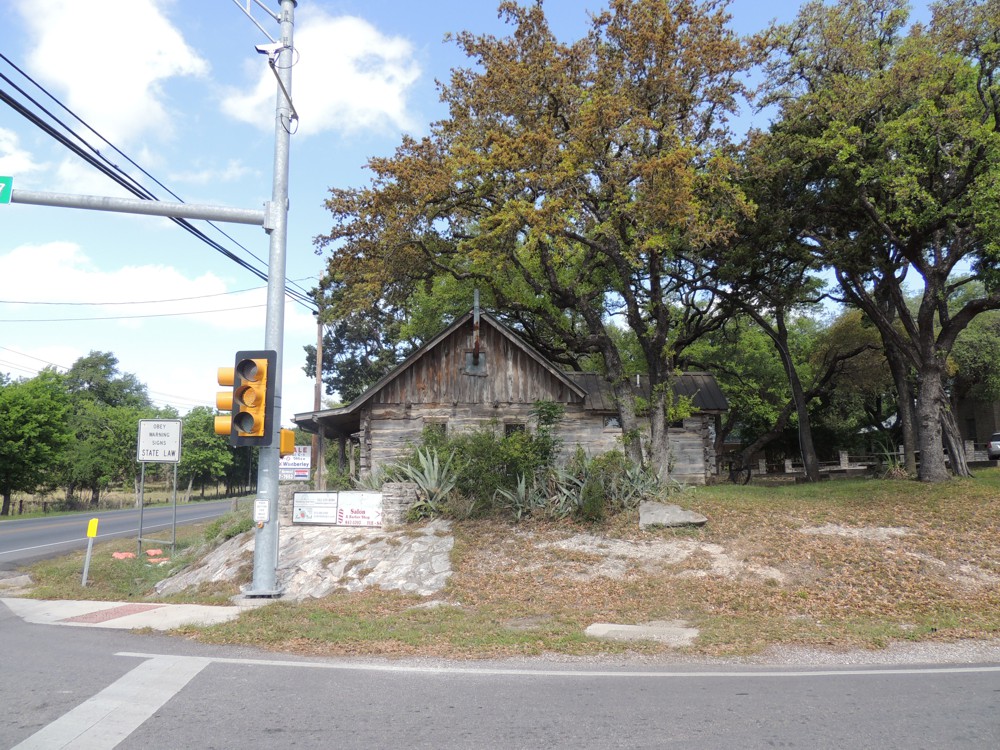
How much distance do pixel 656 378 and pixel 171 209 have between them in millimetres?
13851

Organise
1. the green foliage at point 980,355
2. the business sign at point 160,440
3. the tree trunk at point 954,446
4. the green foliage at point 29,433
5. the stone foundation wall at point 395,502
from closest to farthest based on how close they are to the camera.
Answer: the stone foundation wall at point 395,502 < the business sign at point 160,440 < the tree trunk at point 954,446 < the green foliage at point 980,355 < the green foliage at point 29,433

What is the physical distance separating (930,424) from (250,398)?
699 inches

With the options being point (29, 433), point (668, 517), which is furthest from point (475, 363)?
point (29, 433)

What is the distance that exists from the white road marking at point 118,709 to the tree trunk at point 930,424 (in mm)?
18751

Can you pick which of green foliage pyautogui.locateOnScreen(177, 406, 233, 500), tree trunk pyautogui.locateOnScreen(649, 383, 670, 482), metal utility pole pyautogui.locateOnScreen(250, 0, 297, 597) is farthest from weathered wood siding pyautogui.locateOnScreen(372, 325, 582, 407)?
green foliage pyautogui.locateOnScreen(177, 406, 233, 500)

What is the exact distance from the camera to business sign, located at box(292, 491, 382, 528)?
47.9 ft

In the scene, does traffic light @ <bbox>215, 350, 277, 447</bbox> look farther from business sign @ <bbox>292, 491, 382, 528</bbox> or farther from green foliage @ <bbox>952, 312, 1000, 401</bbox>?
green foliage @ <bbox>952, 312, 1000, 401</bbox>

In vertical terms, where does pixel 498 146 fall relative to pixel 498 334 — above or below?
above

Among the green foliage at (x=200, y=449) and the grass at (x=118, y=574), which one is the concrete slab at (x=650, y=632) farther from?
the green foliage at (x=200, y=449)

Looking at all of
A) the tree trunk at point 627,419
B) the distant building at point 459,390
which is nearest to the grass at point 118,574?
the distant building at point 459,390

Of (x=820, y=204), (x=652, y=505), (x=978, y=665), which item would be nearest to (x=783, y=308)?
(x=820, y=204)

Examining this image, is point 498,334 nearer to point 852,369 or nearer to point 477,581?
point 477,581

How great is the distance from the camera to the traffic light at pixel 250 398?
932 centimetres

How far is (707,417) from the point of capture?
2664 centimetres
